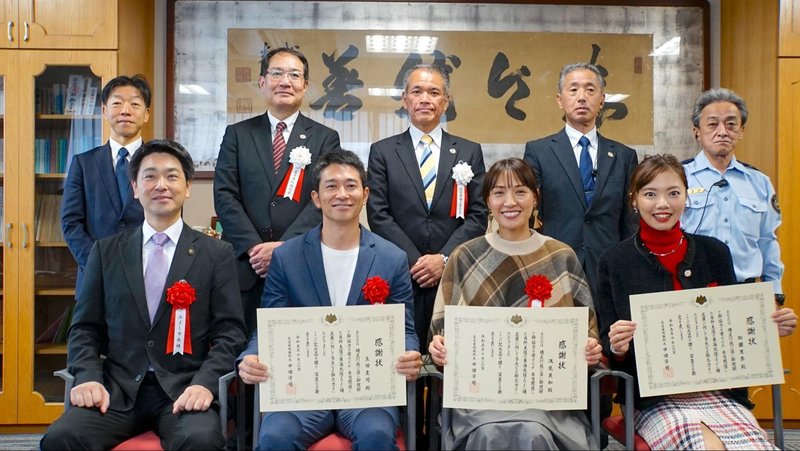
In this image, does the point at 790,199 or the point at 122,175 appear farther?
the point at 790,199

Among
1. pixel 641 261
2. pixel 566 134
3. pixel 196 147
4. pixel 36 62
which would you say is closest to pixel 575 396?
pixel 641 261

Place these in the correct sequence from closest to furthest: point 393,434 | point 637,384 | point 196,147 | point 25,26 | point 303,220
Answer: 1. point 393,434
2. point 637,384
3. point 303,220
4. point 25,26
5. point 196,147

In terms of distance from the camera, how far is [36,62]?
11.6 feet

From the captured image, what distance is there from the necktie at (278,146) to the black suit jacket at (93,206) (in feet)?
2.03

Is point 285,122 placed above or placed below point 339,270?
above

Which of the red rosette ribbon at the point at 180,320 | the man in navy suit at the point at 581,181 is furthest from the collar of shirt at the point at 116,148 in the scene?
the man in navy suit at the point at 581,181

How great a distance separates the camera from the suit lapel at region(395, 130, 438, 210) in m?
2.77

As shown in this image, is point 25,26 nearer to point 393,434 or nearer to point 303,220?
point 303,220

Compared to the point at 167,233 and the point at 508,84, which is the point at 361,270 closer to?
the point at 167,233

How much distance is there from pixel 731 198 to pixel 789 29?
1382mm

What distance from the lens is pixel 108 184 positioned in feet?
9.42

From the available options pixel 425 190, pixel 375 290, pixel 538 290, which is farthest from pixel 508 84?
pixel 375 290

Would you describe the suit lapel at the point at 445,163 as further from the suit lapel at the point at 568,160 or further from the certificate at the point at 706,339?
the certificate at the point at 706,339

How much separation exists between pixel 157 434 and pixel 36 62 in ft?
7.87
